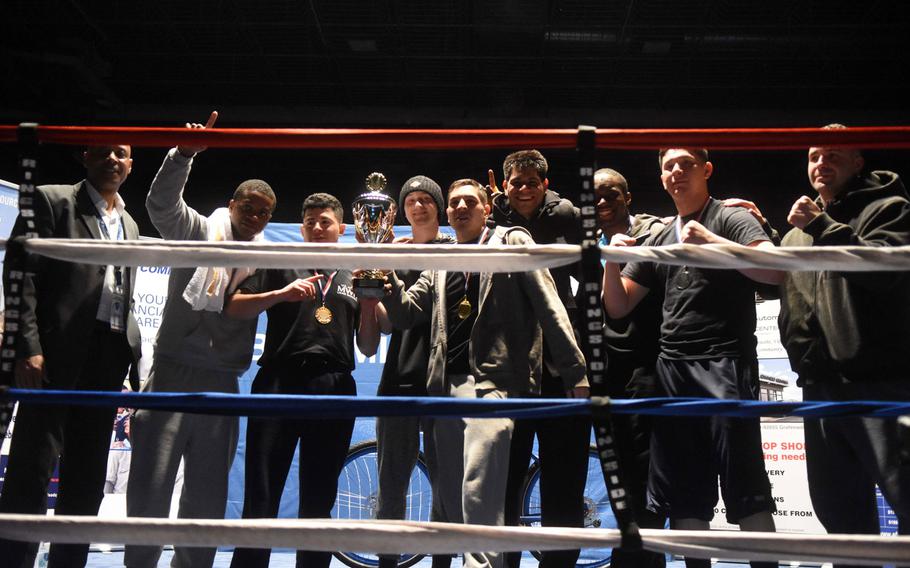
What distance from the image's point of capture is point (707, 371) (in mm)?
2234

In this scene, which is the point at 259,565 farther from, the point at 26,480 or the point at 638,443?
the point at 638,443

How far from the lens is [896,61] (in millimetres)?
7395

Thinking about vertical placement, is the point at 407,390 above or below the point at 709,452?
above

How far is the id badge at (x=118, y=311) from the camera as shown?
248 centimetres

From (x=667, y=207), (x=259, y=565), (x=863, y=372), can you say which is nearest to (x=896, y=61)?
(x=667, y=207)

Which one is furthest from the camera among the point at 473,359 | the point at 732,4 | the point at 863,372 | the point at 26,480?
the point at 732,4

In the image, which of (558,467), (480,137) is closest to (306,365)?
(558,467)

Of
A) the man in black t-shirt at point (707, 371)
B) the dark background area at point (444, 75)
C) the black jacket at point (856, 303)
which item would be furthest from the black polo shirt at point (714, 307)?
the dark background area at point (444, 75)

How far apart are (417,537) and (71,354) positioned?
148 cm

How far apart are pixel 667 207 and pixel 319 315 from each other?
7016mm

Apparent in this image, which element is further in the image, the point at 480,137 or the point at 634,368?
the point at 634,368

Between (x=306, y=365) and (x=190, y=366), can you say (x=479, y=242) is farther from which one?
(x=190, y=366)

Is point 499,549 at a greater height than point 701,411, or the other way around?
point 701,411

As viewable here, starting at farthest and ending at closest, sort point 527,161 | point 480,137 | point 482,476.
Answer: point 527,161 < point 482,476 < point 480,137
